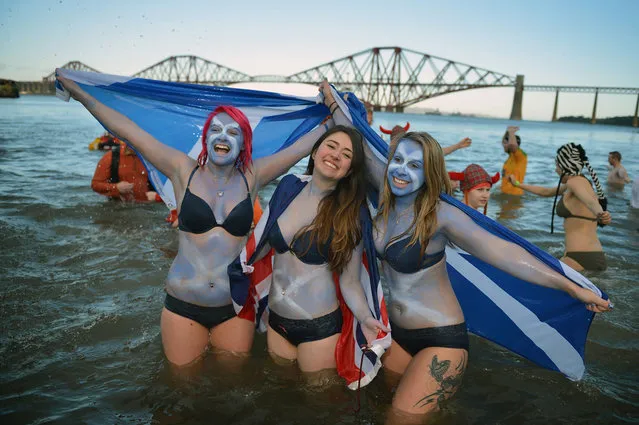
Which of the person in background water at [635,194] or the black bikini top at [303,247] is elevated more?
the black bikini top at [303,247]

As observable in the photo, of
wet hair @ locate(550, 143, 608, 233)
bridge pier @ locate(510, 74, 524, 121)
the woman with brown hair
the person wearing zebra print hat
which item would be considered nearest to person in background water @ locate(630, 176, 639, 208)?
the person wearing zebra print hat

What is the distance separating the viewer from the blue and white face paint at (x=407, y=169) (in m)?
3.57

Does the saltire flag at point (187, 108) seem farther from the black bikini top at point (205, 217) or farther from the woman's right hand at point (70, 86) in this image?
the black bikini top at point (205, 217)

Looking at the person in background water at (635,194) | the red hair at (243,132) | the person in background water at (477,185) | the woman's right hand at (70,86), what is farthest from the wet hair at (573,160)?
the person in background water at (635,194)

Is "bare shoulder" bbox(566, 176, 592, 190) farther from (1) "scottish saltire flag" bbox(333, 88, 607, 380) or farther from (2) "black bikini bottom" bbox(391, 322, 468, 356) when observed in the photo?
(2) "black bikini bottom" bbox(391, 322, 468, 356)

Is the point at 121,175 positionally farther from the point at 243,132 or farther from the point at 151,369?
the point at 243,132

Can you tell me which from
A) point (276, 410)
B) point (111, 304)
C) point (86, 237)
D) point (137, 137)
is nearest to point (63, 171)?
point (86, 237)

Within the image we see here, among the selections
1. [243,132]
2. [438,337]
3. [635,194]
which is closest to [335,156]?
[243,132]

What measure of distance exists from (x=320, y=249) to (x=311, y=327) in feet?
2.15

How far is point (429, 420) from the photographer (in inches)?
140

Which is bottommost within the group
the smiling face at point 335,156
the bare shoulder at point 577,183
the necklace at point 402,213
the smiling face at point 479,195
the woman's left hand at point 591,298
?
the woman's left hand at point 591,298

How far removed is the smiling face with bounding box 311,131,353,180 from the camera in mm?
3578

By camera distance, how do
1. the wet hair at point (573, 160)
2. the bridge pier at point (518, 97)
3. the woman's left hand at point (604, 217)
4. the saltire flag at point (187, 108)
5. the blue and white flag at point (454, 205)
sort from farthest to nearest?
the bridge pier at point (518, 97) → the wet hair at point (573, 160) → the woman's left hand at point (604, 217) → the saltire flag at point (187, 108) → the blue and white flag at point (454, 205)

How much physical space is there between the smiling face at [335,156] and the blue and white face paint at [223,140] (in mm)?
734
